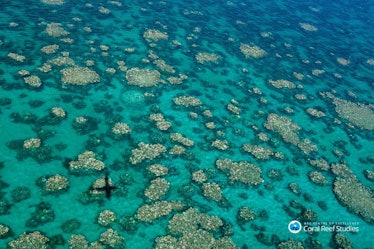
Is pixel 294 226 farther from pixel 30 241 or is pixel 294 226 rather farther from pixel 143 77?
pixel 143 77

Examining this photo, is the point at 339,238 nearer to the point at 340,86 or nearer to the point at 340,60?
the point at 340,86

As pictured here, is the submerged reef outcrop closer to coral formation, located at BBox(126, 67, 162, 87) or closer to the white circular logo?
the white circular logo

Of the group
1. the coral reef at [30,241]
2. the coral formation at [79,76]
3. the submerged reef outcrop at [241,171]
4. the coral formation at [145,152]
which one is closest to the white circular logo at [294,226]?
the submerged reef outcrop at [241,171]

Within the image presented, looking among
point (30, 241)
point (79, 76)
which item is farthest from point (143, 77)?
point (30, 241)

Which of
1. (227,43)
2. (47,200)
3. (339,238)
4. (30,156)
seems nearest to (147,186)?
(47,200)

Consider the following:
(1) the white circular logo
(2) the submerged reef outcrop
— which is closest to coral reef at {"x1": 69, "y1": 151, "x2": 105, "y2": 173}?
(2) the submerged reef outcrop
